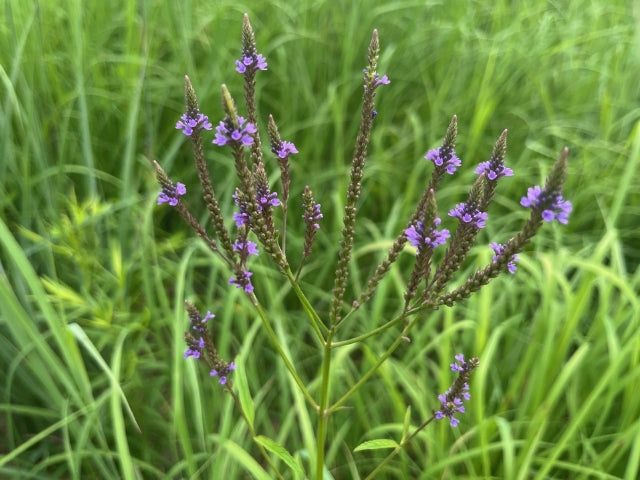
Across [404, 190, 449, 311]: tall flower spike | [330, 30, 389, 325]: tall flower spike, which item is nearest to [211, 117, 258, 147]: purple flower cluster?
[330, 30, 389, 325]: tall flower spike

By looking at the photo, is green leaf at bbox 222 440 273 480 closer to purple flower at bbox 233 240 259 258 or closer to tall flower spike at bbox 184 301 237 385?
tall flower spike at bbox 184 301 237 385

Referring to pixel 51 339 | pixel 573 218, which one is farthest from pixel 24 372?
pixel 573 218

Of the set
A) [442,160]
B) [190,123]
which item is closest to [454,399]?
[442,160]

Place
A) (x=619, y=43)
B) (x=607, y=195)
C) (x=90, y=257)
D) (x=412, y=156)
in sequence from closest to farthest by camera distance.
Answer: (x=90, y=257) → (x=607, y=195) → (x=412, y=156) → (x=619, y=43)

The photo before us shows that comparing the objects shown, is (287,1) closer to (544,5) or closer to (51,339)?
(544,5)

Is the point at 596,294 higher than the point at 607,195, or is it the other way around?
the point at 607,195
